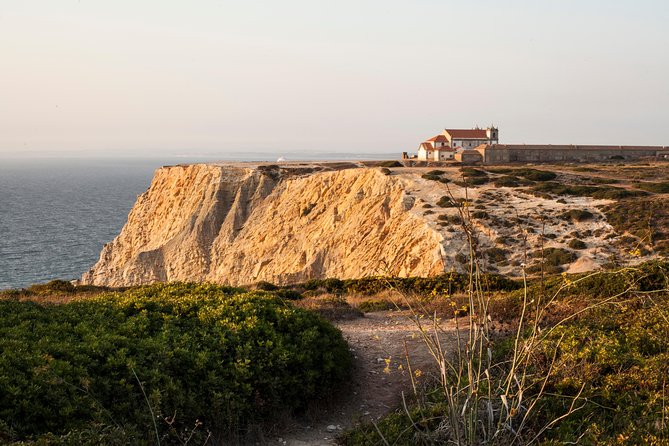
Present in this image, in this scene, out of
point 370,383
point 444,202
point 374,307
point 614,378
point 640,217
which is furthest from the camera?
point 444,202

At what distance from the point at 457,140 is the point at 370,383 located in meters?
72.1

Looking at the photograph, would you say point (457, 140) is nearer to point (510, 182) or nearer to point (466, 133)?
point (466, 133)

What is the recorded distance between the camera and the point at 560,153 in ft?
227

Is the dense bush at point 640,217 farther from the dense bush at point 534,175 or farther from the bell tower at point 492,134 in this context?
the bell tower at point 492,134

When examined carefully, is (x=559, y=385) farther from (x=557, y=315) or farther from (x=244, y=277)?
(x=244, y=277)

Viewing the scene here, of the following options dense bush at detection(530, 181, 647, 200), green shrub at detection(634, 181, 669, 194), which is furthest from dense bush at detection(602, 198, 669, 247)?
green shrub at detection(634, 181, 669, 194)

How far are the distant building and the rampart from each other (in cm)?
1002

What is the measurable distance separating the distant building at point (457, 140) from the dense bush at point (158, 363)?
6512cm

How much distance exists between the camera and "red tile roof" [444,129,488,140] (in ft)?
261

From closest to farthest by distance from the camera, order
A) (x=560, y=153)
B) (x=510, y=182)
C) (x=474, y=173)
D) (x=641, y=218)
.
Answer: (x=641, y=218), (x=510, y=182), (x=474, y=173), (x=560, y=153)

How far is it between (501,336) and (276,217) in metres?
36.3

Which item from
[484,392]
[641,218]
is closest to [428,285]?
[484,392]

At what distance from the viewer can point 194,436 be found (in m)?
7.61

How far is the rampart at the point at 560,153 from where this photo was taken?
63.7 metres
